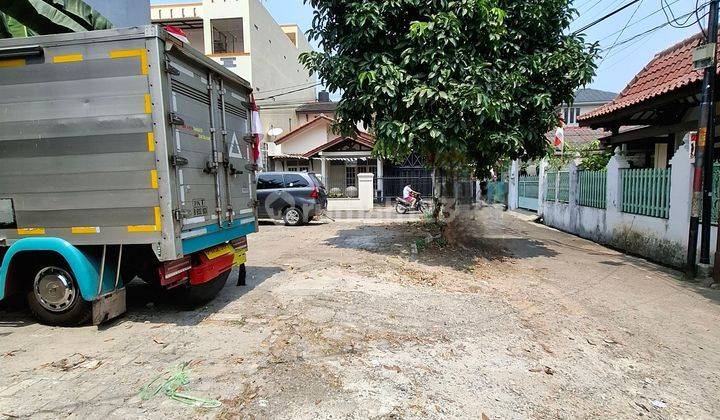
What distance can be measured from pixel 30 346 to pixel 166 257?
1.65 metres

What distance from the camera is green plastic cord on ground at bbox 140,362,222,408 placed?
291 cm

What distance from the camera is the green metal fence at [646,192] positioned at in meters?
7.62

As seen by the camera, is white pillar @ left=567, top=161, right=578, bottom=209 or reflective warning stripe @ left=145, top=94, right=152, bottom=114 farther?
white pillar @ left=567, top=161, right=578, bottom=209

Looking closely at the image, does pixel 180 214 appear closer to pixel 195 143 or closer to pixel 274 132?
pixel 195 143

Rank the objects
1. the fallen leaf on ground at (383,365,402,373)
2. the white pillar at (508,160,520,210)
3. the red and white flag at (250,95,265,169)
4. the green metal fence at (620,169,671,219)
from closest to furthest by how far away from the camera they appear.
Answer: the fallen leaf on ground at (383,365,402,373) → the red and white flag at (250,95,265,169) → the green metal fence at (620,169,671,219) → the white pillar at (508,160,520,210)

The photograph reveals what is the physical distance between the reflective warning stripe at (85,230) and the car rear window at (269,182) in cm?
940

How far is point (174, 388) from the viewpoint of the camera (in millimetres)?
3105

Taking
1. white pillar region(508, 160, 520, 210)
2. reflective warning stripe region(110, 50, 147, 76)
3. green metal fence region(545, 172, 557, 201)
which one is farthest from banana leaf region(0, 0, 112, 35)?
white pillar region(508, 160, 520, 210)

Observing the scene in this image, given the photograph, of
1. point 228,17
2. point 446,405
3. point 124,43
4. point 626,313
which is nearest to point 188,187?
point 124,43

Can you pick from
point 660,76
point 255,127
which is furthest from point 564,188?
point 255,127

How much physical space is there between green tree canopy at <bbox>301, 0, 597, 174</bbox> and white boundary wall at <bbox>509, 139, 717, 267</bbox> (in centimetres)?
250

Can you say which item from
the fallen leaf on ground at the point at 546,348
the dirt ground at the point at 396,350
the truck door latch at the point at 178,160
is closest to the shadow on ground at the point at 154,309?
the dirt ground at the point at 396,350

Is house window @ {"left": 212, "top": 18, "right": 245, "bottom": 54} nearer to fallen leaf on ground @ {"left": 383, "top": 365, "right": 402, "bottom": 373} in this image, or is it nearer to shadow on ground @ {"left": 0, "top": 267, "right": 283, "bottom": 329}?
shadow on ground @ {"left": 0, "top": 267, "right": 283, "bottom": 329}

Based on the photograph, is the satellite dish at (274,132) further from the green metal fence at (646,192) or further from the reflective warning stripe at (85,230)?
the reflective warning stripe at (85,230)
